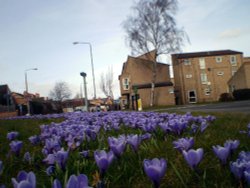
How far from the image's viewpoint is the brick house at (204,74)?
56.2 m

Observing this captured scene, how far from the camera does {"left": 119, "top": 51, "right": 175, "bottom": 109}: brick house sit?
4731 cm

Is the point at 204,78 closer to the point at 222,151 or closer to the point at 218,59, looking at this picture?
the point at 218,59

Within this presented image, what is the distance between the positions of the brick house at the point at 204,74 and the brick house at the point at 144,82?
6.97 meters

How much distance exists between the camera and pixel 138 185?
77.2 inches

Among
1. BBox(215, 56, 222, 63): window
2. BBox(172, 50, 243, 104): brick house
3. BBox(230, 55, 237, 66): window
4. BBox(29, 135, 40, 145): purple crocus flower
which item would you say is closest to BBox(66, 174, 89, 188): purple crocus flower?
BBox(29, 135, 40, 145): purple crocus flower

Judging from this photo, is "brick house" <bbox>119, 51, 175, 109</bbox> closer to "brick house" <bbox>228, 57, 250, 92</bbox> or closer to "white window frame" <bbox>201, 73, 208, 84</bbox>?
"white window frame" <bbox>201, 73, 208, 84</bbox>

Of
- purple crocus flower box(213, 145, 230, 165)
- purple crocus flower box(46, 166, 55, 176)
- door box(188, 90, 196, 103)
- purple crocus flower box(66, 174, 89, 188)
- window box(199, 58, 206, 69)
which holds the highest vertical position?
window box(199, 58, 206, 69)

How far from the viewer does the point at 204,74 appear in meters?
57.6

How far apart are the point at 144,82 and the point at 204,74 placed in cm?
1354

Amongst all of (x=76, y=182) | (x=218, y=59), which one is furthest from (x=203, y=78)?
(x=76, y=182)

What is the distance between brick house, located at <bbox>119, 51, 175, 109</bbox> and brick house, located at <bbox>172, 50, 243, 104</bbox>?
6.97m

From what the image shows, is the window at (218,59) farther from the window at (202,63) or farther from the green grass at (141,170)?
the green grass at (141,170)

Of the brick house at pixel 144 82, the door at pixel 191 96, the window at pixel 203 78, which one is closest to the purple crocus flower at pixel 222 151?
the brick house at pixel 144 82

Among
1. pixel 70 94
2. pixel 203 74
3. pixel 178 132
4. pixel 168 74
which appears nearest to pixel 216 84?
pixel 203 74
